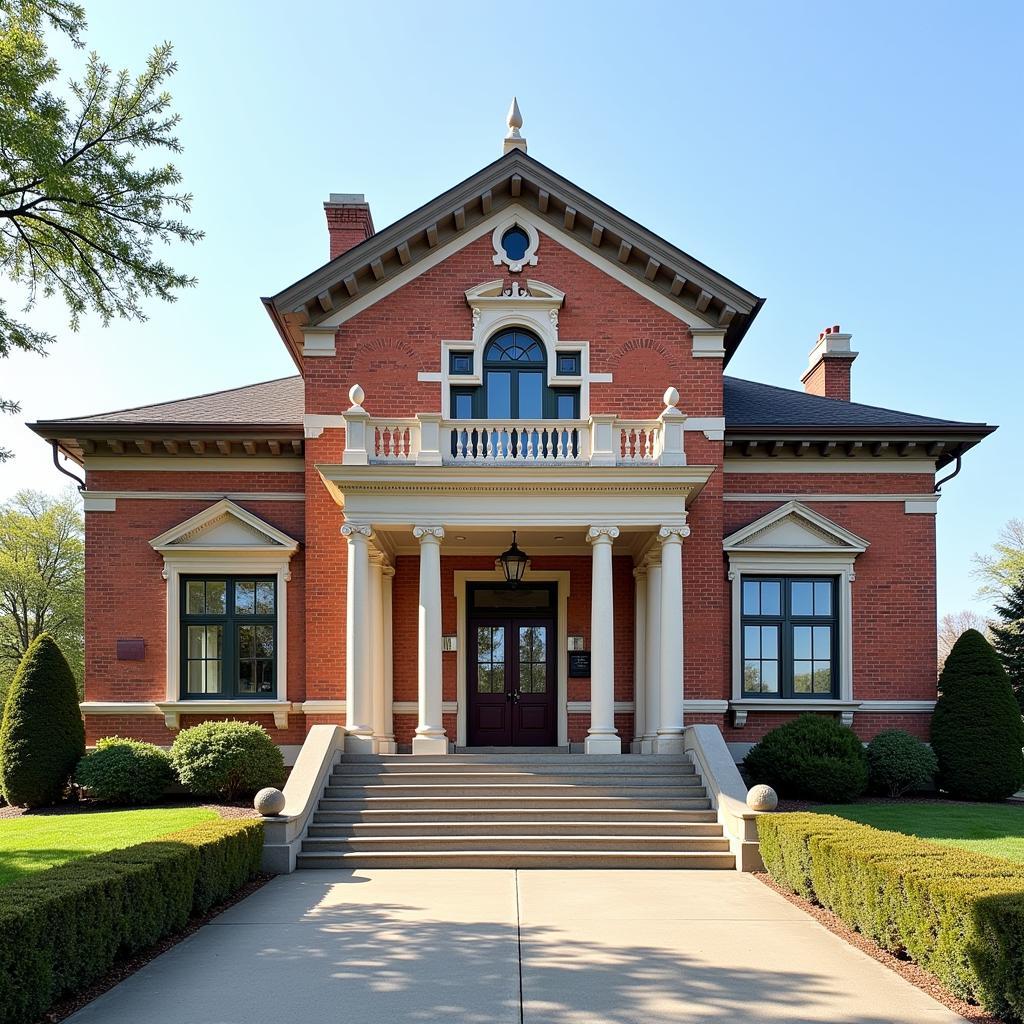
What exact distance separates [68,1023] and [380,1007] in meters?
2.06

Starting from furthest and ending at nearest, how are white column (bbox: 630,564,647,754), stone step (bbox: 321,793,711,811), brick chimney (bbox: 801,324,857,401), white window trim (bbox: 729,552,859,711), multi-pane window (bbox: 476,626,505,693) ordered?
brick chimney (bbox: 801,324,857,401)
multi-pane window (bbox: 476,626,505,693)
white window trim (bbox: 729,552,859,711)
white column (bbox: 630,564,647,754)
stone step (bbox: 321,793,711,811)

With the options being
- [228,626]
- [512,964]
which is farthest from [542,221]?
[512,964]

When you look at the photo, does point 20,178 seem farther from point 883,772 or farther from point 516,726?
point 883,772

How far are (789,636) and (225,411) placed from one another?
11112mm

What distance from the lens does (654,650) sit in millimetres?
16344

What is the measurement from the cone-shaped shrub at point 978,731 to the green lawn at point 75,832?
11937 millimetres

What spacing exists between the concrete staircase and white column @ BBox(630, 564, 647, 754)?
2422 millimetres

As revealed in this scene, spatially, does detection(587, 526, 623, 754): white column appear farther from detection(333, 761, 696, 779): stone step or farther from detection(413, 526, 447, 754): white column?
detection(413, 526, 447, 754): white column

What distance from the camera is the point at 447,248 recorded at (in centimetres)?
1744

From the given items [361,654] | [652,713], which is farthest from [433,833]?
[652,713]

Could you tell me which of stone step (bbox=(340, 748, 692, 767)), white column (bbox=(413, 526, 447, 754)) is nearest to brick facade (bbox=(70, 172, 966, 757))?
stone step (bbox=(340, 748, 692, 767))

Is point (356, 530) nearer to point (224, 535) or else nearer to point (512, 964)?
point (224, 535)

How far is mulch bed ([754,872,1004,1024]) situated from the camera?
688cm

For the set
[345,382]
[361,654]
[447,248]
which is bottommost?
[361,654]
